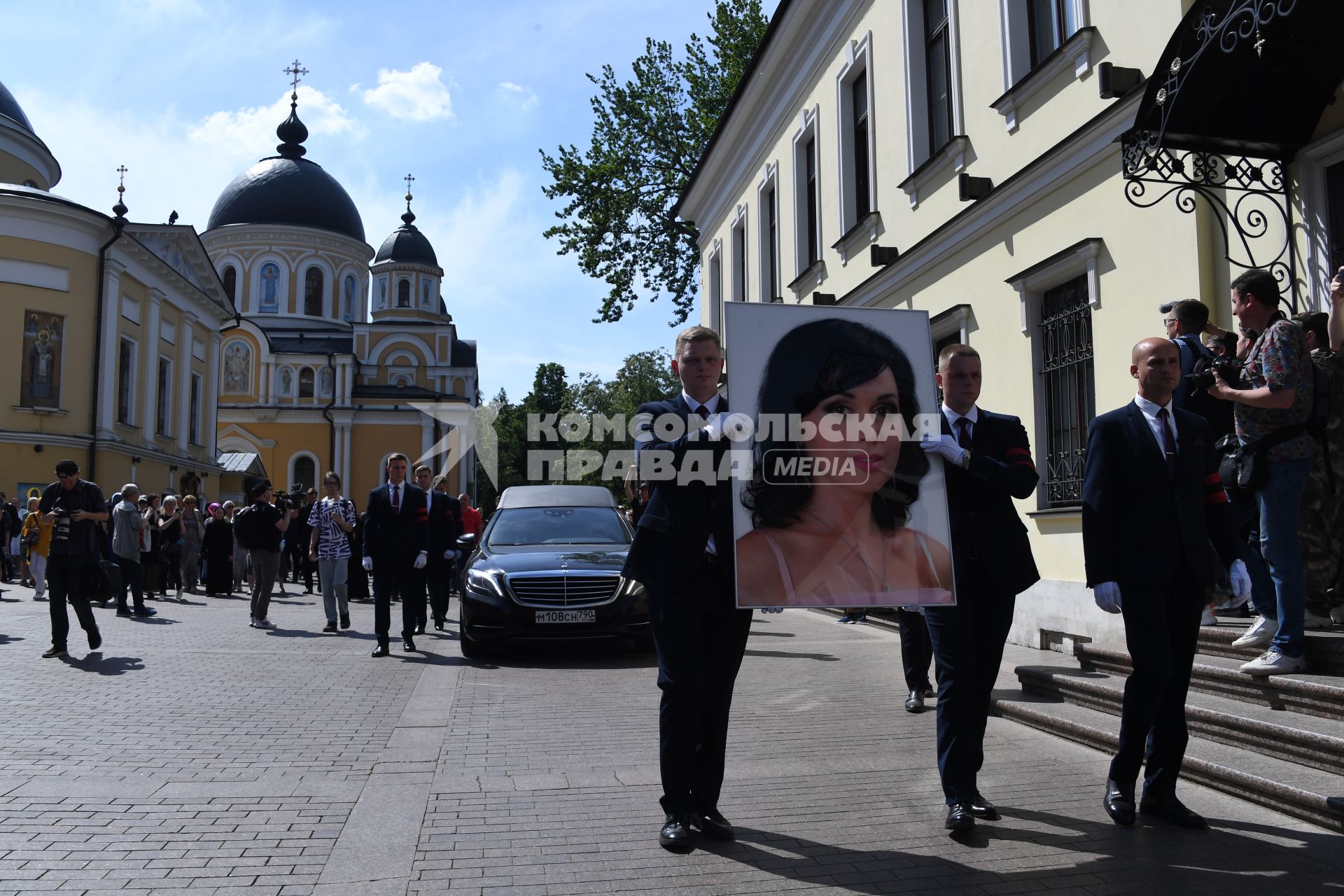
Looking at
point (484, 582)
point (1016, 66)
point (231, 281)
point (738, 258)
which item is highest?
point (231, 281)

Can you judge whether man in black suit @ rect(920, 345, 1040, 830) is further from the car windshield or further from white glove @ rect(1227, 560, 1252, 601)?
the car windshield

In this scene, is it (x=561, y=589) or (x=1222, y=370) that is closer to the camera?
(x=1222, y=370)

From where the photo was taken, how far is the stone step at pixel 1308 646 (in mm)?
5496

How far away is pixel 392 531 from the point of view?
1108 cm

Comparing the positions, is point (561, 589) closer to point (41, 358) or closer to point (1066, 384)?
point (1066, 384)

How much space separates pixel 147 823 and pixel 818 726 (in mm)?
3925

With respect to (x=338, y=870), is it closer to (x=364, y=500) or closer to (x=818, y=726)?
(x=818, y=726)

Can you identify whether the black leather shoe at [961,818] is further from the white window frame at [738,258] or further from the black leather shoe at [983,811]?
the white window frame at [738,258]

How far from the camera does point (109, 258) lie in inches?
1336

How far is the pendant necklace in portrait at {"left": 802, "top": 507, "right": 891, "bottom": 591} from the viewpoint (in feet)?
14.7

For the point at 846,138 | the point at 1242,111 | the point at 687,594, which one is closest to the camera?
the point at 687,594

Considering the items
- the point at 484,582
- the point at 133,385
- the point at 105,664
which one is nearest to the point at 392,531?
the point at 484,582

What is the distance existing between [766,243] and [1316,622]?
54.3ft

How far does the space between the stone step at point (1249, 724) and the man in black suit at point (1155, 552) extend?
786 millimetres
